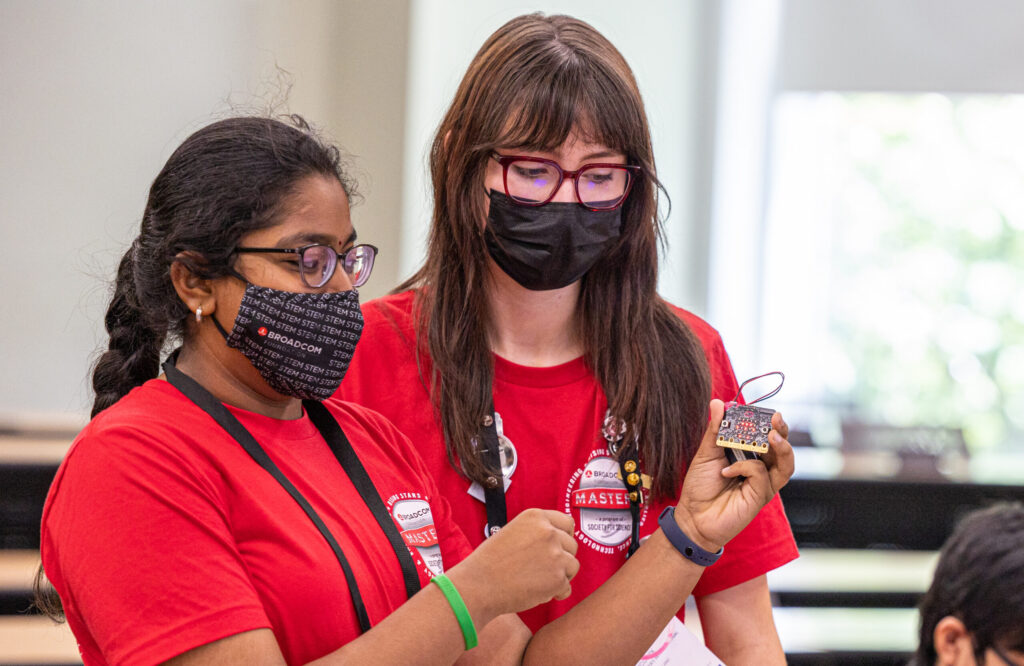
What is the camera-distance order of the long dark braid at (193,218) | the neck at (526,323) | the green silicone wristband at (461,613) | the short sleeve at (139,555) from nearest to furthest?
1. the short sleeve at (139,555)
2. the green silicone wristband at (461,613)
3. the long dark braid at (193,218)
4. the neck at (526,323)

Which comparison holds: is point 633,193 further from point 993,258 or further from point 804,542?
point 993,258

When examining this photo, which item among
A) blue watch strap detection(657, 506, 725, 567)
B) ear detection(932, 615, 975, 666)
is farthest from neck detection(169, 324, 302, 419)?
ear detection(932, 615, 975, 666)

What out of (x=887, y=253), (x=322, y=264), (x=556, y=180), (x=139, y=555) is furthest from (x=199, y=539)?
(x=887, y=253)

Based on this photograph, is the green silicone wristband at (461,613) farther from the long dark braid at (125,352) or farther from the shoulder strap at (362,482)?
the long dark braid at (125,352)

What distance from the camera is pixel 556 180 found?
5.09ft

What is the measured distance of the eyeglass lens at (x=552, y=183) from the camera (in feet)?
5.08

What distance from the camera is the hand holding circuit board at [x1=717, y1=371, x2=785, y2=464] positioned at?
1.40m

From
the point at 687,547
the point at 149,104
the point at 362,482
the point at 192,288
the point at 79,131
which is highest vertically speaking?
the point at 149,104

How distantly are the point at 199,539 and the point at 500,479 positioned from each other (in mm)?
615

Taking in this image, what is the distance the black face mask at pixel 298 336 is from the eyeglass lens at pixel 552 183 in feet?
1.27

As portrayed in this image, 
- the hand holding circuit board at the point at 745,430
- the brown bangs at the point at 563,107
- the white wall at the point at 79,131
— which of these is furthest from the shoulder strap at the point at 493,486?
the white wall at the point at 79,131

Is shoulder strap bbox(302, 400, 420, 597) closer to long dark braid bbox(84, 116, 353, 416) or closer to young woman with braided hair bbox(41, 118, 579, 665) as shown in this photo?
young woman with braided hair bbox(41, 118, 579, 665)

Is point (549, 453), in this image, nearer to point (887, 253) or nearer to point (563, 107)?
point (563, 107)

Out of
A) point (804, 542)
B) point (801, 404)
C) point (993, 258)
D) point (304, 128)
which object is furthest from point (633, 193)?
point (993, 258)
